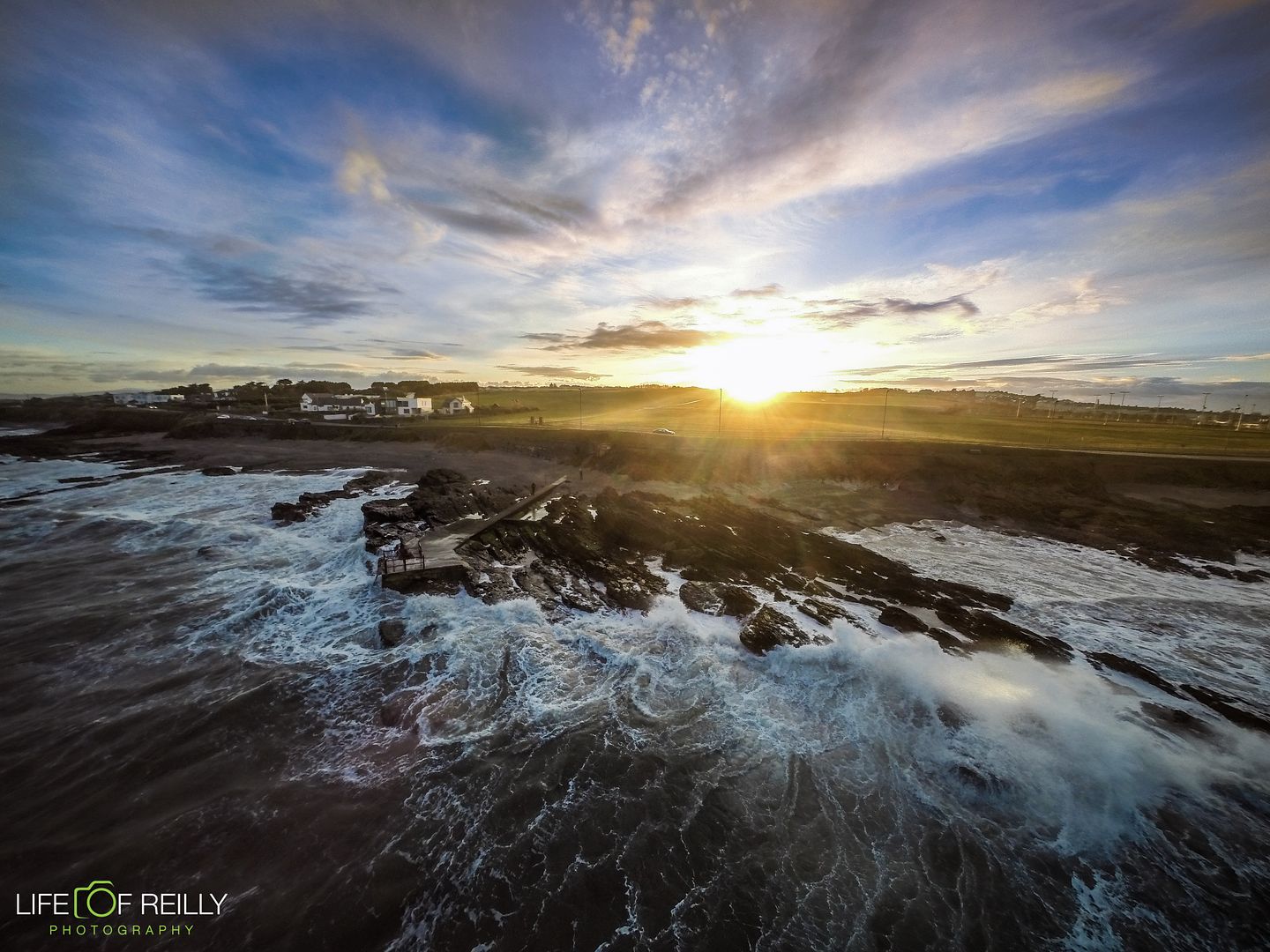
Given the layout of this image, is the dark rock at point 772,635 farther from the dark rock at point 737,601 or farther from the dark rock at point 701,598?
the dark rock at point 701,598

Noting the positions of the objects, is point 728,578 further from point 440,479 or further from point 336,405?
point 336,405

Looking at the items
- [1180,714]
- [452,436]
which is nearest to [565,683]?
[1180,714]

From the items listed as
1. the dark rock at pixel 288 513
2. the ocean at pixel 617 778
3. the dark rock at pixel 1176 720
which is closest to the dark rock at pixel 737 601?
the ocean at pixel 617 778

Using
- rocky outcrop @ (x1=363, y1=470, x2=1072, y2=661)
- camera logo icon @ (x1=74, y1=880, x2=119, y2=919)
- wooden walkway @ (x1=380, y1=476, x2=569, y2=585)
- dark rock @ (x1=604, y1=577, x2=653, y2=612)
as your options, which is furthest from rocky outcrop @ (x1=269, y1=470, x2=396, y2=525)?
camera logo icon @ (x1=74, y1=880, x2=119, y2=919)

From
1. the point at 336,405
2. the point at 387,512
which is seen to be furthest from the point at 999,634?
the point at 336,405

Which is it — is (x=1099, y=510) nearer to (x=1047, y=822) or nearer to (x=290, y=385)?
(x=1047, y=822)

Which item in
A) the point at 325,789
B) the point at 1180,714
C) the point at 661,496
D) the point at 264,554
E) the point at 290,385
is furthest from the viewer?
the point at 290,385

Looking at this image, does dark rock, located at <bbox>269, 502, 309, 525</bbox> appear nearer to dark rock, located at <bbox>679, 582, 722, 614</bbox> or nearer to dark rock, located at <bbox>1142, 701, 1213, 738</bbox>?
dark rock, located at <bbox>679, 582, 722, 614</bbox>
